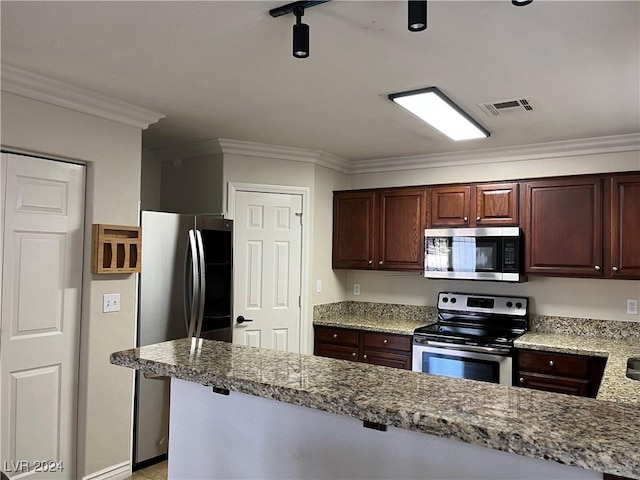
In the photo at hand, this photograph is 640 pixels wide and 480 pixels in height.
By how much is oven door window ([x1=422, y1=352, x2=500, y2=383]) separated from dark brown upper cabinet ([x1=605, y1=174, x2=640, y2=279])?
1077 mm

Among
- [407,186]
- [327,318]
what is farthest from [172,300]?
[407,186]

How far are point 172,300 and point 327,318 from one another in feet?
5.31

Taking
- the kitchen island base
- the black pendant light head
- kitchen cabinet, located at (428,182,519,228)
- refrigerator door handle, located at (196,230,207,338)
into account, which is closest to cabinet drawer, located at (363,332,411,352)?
kitchen cabinet, located at (428,182,519,228)

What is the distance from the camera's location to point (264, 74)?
8.21 ft

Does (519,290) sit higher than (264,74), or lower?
lower

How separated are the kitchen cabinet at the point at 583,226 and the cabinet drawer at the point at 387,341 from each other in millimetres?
1111

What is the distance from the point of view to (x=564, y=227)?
12.0 ft

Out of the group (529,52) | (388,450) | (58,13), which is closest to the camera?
(388,450)

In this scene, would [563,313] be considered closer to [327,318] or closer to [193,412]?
[327,318]

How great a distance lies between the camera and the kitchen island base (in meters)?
1.15

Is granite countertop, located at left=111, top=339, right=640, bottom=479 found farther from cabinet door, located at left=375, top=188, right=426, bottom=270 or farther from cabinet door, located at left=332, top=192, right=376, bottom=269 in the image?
cabinet door, located at left=332, top=192, right=376, bottom=269

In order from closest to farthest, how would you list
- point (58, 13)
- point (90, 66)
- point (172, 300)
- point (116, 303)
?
point (58, 13) < point (90, 66) < point (116, 303) < point (172, 300)

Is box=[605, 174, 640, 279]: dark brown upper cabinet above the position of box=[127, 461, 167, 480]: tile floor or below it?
above

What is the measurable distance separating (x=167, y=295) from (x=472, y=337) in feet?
7.50
